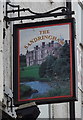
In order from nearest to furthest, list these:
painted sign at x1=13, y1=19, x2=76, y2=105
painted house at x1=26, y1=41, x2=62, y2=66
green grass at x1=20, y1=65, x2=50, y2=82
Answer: painted sign at x1=13, y1=19, x2=76, y2=105 → green grass at x1=20, y1=65, x2=50, y2=82 → painted house at x1=26, y1=41, x2=62, y2=66

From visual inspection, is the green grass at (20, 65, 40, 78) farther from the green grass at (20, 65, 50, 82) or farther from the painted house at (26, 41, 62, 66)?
the painted house at (26, 41, 62, 66)

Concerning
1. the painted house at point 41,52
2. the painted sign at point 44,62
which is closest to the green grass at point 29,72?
the painted sign at point 44,62

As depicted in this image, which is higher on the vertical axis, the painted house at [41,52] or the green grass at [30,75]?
the painted house at [41,52]

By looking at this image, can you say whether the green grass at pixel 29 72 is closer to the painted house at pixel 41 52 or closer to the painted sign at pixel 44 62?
the painted sign at pixel 44 62

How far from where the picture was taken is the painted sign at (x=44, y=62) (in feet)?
38.0

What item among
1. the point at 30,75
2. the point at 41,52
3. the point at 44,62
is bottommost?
the point at 30,75

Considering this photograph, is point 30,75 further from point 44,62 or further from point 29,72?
point 44,62

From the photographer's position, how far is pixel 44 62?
11875 mm

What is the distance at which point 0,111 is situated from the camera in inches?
455

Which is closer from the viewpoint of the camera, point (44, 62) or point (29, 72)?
point (29, 72)

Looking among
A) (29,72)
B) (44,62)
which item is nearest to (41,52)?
(44,62)

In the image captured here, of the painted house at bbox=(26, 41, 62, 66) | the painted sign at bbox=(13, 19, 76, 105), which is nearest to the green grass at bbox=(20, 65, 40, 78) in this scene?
the painted sign at bbox=(13, 19, 76, 105)

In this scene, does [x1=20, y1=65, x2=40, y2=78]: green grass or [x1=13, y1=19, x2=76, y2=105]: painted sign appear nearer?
[x1=13, y1=19, x2=76, y2=105]: painted sign

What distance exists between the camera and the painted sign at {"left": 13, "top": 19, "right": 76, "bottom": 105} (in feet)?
38.0
